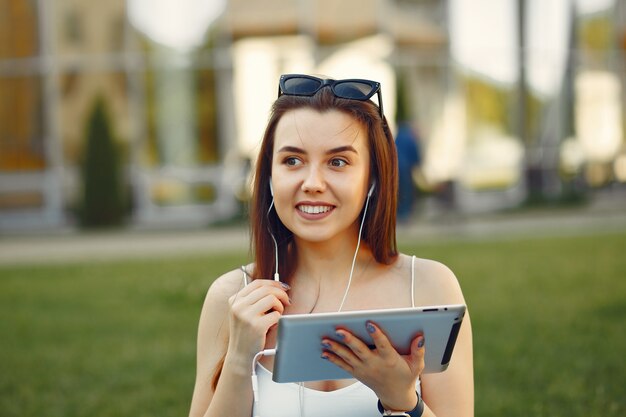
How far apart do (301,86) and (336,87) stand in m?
0.10

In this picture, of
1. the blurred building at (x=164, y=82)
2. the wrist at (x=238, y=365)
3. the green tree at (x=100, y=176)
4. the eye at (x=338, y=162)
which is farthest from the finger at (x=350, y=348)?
the blurred building at (x=164, y=82)

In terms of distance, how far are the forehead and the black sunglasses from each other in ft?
0.19

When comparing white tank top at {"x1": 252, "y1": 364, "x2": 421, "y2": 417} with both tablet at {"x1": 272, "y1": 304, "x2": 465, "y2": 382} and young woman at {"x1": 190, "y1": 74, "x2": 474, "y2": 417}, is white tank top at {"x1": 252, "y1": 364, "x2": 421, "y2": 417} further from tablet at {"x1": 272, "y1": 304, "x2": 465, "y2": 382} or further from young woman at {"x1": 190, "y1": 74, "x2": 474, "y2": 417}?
tablet at {"x1": 272, "y1": 304, "x2": 465, "y2": 382}

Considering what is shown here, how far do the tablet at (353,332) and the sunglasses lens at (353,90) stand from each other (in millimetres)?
693

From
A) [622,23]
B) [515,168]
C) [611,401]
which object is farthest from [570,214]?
[611,401]

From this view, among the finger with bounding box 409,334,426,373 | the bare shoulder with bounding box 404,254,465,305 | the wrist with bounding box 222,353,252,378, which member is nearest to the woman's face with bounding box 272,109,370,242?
the bare shoulder with bounding box 404,254,465,305

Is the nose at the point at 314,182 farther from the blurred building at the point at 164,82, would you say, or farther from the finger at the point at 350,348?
the blurred building at the point at 164,82

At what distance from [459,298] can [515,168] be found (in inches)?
753

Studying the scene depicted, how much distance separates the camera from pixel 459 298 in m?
2.19

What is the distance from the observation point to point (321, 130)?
82.4 inches

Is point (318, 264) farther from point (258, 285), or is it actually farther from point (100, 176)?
point (100, 176)

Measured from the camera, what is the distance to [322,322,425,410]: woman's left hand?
1704 mm

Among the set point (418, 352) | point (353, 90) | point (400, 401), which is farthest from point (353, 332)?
point (353, 90)

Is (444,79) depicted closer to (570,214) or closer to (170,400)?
(570,214)
